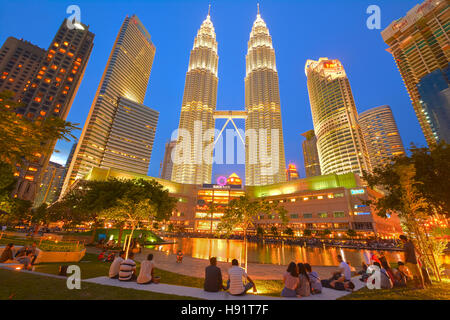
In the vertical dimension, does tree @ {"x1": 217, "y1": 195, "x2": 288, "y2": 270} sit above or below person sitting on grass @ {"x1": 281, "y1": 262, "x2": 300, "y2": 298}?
above

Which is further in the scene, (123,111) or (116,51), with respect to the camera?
(116,51)

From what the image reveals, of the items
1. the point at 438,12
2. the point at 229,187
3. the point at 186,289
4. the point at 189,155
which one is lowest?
the point at 186,289

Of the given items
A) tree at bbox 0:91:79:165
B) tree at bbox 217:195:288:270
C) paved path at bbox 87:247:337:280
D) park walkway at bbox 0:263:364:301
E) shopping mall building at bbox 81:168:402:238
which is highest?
shopping mall building at bbox 81:168:402:238

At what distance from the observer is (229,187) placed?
108 metres

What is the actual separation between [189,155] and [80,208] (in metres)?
129

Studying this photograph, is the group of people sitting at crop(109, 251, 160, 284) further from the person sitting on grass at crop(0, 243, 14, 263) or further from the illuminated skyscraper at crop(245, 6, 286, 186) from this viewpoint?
the illuminated skyscraper at crop(245, 6, 286, 186)

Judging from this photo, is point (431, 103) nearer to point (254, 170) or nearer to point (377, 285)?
point (254, 170)

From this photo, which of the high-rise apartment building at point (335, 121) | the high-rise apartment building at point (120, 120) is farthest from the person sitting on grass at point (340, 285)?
the high-rise apartment building at point (120, 120)

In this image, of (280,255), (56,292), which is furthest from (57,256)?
(280,255)

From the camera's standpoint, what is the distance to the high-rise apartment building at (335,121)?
394 ft

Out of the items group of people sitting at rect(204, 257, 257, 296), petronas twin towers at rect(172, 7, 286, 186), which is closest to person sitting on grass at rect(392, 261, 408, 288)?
group of people sitting at rect(204, 257, 257, 296)

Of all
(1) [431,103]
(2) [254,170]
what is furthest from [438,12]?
(2) [254,170]

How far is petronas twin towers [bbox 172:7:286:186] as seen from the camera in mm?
148125

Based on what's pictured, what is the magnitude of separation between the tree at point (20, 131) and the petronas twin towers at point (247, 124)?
457ft
